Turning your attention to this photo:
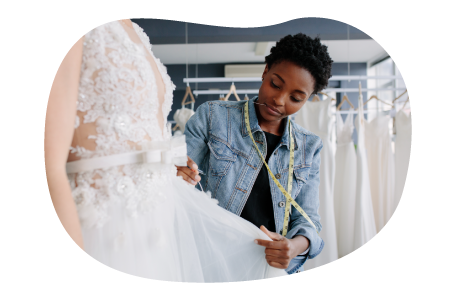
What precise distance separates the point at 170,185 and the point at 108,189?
0.41 feet

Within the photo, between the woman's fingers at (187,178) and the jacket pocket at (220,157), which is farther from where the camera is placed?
the jacket pocket at (220,157)

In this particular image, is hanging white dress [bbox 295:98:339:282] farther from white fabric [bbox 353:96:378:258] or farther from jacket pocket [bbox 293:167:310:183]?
jacket pocket [bbox 293:167:310:183]

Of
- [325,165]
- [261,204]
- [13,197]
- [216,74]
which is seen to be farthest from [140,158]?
[216,74]

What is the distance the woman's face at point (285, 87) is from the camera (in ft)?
2.75

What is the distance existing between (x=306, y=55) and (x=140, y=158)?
59cm

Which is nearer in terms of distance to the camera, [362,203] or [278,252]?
[278,252]

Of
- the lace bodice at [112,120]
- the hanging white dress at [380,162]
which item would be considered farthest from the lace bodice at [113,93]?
the hanging white dress at [380,162]

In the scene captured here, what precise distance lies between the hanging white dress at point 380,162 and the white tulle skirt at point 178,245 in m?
1.60

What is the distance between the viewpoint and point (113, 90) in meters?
0.45

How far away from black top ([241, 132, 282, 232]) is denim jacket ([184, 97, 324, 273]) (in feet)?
0.05

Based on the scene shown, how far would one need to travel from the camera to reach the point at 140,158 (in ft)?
1.61

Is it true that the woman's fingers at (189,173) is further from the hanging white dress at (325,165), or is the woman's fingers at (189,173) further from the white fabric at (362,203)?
the white fabric at (362,203)

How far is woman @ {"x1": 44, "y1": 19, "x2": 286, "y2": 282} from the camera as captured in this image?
0.38 metres

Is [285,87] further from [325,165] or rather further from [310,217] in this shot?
[325,165]
